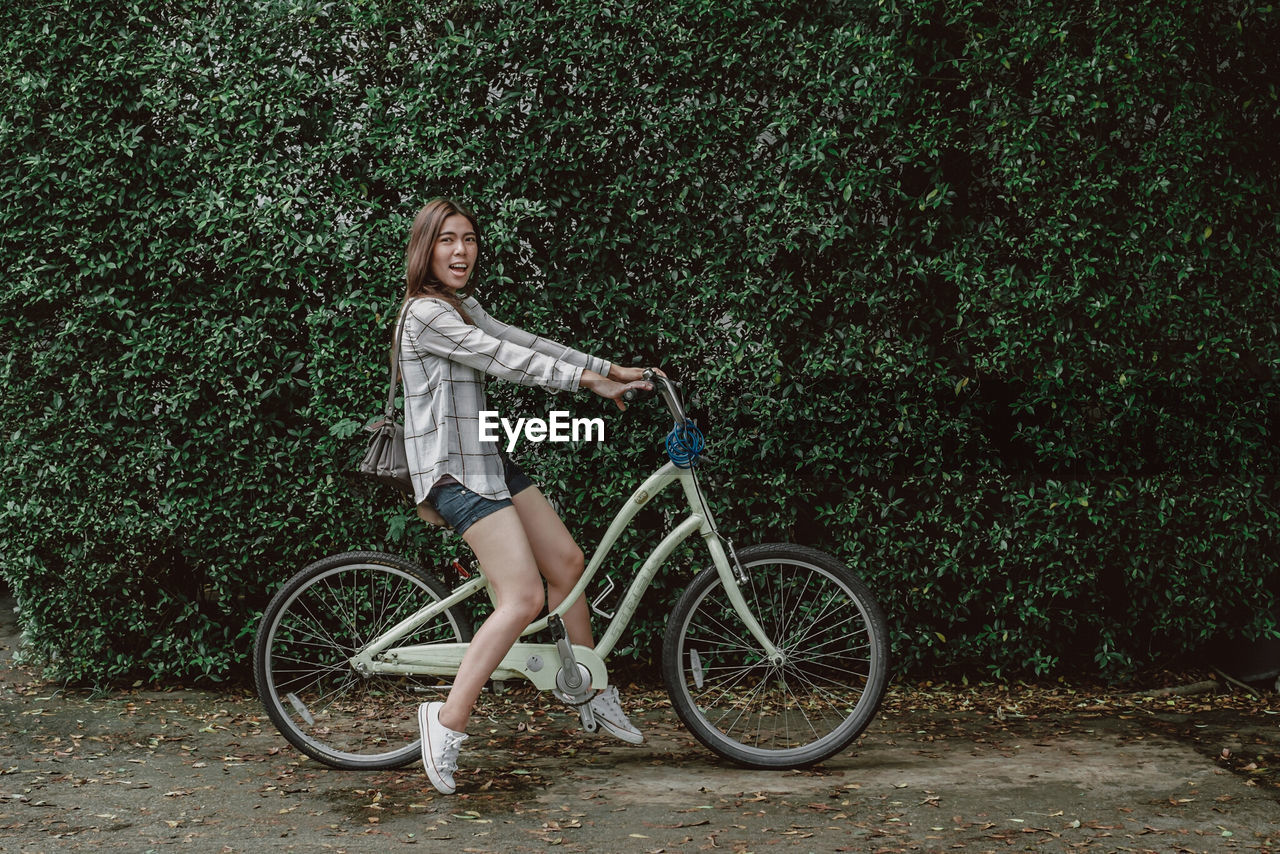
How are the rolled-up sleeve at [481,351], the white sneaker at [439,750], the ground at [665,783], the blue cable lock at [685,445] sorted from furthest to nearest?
1. the blue cable lock at [685,445]
2. the white sneaker at [439,750]
3. the rolled-up sleeve at [481,351]
4. the ground at [665,783]

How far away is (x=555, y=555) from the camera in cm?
441

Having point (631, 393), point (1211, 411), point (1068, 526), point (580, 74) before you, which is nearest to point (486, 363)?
point (631, 393)

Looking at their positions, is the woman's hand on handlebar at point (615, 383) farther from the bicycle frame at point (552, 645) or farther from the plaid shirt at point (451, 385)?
the bicycle frame at point (552, 645)

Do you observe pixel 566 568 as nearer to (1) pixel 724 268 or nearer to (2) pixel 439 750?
(2) pixel 439 750

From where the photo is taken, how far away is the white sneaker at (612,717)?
4430 mm

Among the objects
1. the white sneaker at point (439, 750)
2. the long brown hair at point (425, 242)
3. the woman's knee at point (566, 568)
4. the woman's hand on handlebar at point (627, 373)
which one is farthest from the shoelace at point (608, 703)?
the long brown hair at point (425, 242)

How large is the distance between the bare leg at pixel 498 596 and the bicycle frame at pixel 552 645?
21 centimetres

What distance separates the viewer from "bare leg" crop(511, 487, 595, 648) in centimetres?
440

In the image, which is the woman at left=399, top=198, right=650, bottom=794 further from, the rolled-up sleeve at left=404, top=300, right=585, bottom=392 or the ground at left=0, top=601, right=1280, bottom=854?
the ground at left=0, top=601, right=1280, bottom=854

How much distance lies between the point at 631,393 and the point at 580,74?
64.8 inches

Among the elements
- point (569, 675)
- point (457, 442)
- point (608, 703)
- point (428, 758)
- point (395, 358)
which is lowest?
point (428, 758)

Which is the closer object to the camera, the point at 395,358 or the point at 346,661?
the point at 395,358

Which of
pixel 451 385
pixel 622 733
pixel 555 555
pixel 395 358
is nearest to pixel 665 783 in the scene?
pixel 622 733

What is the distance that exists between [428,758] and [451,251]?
175 cm
